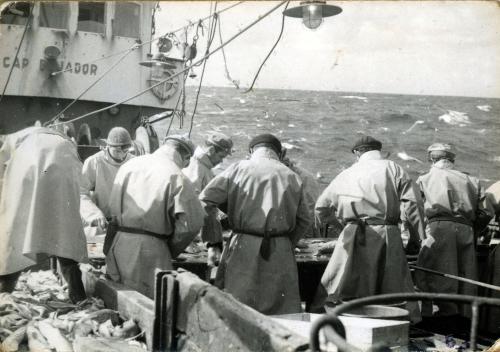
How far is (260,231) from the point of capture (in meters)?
4.83

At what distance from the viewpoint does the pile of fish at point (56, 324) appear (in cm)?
343

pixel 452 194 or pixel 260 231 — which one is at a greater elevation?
pixel 452 194

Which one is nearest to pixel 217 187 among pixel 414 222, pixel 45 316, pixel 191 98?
pixel 45 316

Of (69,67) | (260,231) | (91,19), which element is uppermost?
(91,19)

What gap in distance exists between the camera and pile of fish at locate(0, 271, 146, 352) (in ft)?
11.3

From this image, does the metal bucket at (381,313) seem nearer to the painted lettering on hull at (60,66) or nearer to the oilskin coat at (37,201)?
the oilskin coat at (37,201)

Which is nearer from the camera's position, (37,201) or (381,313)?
(37,201)

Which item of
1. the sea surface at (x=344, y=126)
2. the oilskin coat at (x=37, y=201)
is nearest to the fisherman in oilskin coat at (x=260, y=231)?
the oilskin coat at (x=37, y=201)

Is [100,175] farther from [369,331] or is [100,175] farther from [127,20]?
[127,20]

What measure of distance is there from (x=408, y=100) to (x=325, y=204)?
67.0m

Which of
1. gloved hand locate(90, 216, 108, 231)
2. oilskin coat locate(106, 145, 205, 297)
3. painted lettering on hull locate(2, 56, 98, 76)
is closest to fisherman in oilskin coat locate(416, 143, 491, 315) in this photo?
oilskin coat locate(106, 145, 205, 297)

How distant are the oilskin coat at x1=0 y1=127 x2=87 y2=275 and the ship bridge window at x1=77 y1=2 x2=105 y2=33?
8566 mm

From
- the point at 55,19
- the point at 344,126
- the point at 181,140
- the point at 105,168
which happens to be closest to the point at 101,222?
the point at 181,140

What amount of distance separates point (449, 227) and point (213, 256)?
110 inches
